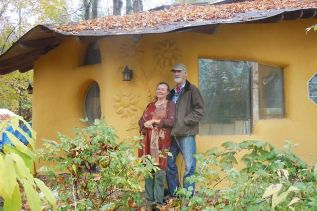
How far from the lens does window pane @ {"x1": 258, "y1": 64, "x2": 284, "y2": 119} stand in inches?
238

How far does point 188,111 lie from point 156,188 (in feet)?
3.56

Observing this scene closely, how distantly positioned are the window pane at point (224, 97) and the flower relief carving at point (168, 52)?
43 centimetres

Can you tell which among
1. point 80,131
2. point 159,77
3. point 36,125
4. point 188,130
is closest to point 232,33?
point 159,77

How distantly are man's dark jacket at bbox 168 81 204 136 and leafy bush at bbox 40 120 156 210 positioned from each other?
186cm

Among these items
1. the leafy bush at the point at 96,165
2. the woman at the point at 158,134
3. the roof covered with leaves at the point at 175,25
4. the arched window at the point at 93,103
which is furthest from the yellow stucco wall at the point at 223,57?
the leafy bush at the point at 96,165

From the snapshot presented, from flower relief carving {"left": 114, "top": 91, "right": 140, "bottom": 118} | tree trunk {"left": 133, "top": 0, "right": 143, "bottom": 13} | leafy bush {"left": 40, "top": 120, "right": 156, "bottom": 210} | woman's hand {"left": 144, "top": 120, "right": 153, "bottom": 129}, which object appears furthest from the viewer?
tree trunk {"left": 133, "top": 0, "right": 143, "bottom": 13}

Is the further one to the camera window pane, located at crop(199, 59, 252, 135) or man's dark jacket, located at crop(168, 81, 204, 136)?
window pane, located at crop(199, 59, 252, 135)

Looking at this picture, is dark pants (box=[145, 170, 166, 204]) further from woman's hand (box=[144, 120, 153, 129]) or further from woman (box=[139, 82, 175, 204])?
woman's hand (box=[144, 120, 153, 129])

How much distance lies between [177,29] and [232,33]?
1.36 metres

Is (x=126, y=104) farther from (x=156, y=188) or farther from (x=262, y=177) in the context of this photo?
(x=262, y=177)

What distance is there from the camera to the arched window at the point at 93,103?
680 cm

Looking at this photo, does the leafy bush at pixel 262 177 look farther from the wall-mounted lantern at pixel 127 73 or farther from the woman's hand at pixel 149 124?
the wall-mounted lantern at pixel 127 73

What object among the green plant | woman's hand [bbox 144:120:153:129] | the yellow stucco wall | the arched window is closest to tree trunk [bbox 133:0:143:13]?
the arched window

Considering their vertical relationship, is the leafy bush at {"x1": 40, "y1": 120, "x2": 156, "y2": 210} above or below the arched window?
below
